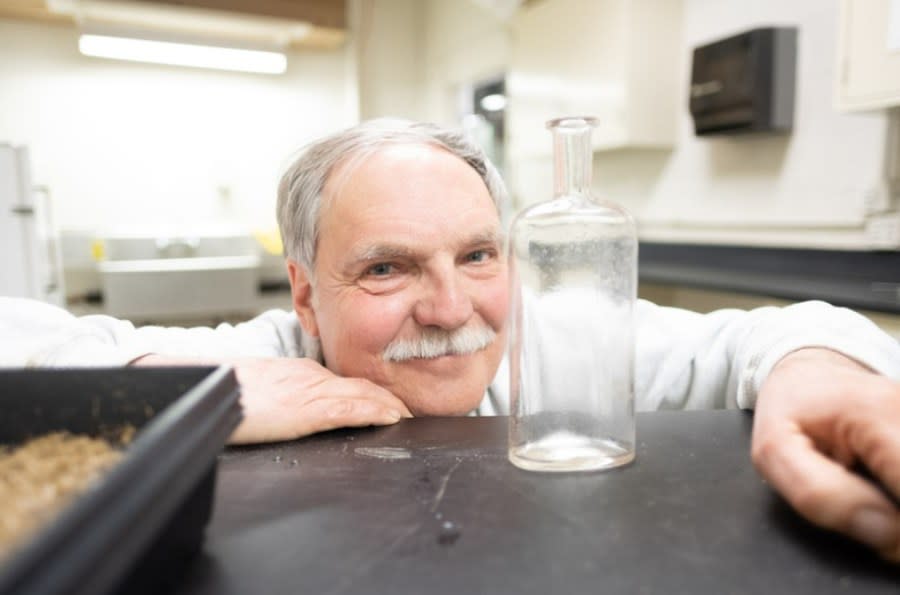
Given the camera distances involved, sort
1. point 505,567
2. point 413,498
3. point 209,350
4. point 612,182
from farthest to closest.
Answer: point 612,182, point 209,350, point 413,498, point 505,567

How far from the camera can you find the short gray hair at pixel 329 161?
3.35 ft

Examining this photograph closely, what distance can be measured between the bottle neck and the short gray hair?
47 centimetres

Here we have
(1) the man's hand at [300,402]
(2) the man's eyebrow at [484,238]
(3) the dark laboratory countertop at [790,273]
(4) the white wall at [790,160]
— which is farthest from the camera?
(4) the white wall at [790,160]

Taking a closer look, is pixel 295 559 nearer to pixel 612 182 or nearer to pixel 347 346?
pixel 347 346

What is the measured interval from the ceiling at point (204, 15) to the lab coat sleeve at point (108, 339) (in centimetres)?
297

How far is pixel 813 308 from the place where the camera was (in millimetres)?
883

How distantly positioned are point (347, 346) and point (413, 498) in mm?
478

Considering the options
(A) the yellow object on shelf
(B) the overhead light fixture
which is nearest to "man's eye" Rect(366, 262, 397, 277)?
(A) the yellow object on shelf

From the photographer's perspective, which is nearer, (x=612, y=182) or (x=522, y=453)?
(x=522, y=453)

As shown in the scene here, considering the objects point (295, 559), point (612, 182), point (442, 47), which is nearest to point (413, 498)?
point (295, 559)

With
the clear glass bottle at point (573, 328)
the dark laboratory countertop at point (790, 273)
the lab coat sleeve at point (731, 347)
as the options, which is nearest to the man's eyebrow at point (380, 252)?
the clear glass bottle at point (573, 328)

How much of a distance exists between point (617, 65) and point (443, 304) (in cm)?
245

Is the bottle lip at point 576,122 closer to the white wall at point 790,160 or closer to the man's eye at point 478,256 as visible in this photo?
the man's eye at point 478,256

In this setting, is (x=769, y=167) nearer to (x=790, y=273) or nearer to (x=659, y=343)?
(x=790, y=273)
